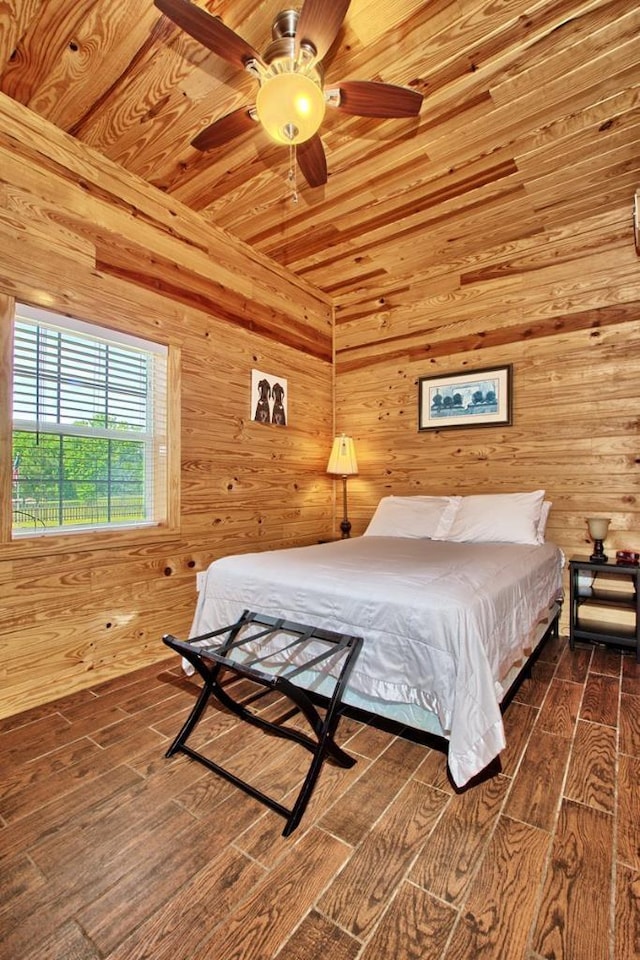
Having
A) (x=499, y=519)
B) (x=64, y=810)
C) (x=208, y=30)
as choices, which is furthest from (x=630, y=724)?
(x=208, y=30)

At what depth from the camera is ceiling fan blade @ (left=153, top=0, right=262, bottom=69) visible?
138 centimetres

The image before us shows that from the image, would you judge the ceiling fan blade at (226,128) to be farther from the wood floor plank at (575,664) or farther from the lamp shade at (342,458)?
the wood floor plank at (575,664)

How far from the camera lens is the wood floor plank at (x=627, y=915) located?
3.31 feet

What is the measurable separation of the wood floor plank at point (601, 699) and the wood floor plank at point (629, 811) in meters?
0.30

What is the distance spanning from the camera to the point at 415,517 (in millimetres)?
3359

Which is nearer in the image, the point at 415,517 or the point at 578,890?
the point at 578,890

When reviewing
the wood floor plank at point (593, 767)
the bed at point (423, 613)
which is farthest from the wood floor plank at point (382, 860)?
the wood floor plank at point (593, 767)

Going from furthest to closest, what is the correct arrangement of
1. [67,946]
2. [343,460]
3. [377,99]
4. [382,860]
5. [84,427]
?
[343,460]
[84,427]
[377,99]
[382,860]
[67,946]

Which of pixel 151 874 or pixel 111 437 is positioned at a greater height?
pixel 111 437

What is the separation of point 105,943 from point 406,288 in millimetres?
4157

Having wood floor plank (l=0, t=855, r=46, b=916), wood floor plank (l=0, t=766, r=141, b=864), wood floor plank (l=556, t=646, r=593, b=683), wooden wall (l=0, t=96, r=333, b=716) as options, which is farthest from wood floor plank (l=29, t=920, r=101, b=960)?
wood floor plank (l=556, t=646, r=593, b=683)

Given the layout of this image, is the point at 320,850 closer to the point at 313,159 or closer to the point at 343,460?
the point at 313,159

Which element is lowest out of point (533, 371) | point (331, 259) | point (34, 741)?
point (34, 741)

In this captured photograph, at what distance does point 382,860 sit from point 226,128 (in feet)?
9.04
